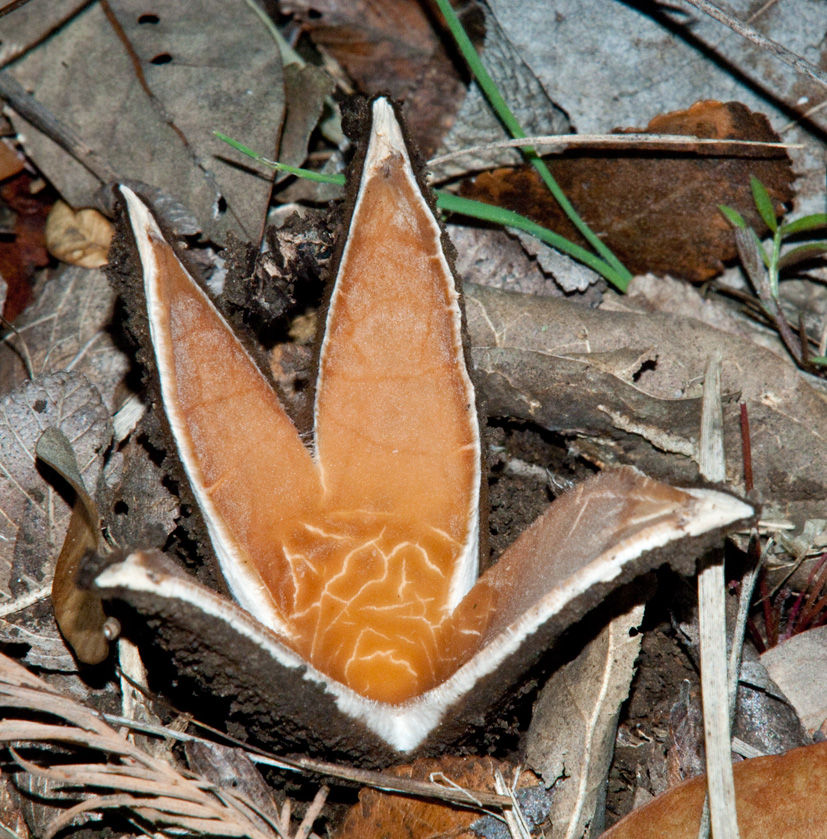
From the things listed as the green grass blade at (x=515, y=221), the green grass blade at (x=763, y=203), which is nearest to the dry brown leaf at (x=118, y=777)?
the green grass blade at (x=515, y=221)

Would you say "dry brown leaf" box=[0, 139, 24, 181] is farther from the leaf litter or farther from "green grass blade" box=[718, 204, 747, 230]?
"green grass blade" box=[718, 204, 747, 230]

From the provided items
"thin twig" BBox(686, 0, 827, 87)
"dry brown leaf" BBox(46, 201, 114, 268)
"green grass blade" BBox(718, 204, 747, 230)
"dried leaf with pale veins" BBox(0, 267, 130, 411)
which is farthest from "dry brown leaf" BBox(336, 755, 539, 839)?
"thin twig" BBox(686, 0, 827, 87)

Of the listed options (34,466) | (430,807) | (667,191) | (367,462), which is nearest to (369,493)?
(367,462)

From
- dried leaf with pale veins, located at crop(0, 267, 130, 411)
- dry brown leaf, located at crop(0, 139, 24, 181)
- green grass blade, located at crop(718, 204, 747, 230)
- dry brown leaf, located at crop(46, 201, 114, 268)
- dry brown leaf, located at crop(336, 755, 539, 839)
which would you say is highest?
dry brown leaf, located at crop(0, 139, 24, 181)

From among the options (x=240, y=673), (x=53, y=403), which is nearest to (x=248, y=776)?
(x=240, y=673)

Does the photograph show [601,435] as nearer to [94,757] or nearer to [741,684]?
[741,684]

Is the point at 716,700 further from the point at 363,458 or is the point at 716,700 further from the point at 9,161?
the point at 9,161
